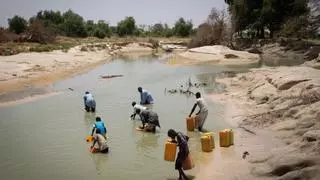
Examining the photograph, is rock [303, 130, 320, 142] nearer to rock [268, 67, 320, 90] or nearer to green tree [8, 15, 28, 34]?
rock [268, 67, 320, 90]

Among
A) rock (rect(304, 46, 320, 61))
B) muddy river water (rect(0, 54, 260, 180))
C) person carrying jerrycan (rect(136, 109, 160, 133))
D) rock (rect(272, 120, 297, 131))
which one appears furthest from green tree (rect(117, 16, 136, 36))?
rock (rect(272, 120, 297, 131))

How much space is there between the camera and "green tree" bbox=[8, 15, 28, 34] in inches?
3233

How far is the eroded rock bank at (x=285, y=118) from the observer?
1127cm

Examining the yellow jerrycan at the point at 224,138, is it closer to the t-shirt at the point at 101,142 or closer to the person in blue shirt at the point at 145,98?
the t-shirt at the point at 101,142

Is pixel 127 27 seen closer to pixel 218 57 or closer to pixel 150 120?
pixel 218 57

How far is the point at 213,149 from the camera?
14.9 m

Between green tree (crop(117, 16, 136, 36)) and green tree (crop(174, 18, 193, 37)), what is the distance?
37.4 ft

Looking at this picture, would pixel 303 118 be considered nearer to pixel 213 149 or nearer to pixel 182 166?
pixel 213 149

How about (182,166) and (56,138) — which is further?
(56,138)

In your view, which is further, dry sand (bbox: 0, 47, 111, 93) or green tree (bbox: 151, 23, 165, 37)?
green tree (bbox: 151, 23, 165, 37)

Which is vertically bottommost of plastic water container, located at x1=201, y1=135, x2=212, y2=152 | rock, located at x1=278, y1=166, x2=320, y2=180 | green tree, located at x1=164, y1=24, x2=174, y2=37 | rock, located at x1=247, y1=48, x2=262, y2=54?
plastic water container, located at x1=201, y1=135, x2=212, y2=152

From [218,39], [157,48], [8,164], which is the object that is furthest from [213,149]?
[157,48]

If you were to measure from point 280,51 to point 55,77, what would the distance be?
3237 centimetres

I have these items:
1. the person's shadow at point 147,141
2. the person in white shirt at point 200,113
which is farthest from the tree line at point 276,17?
the person's shadow at point 147,141
